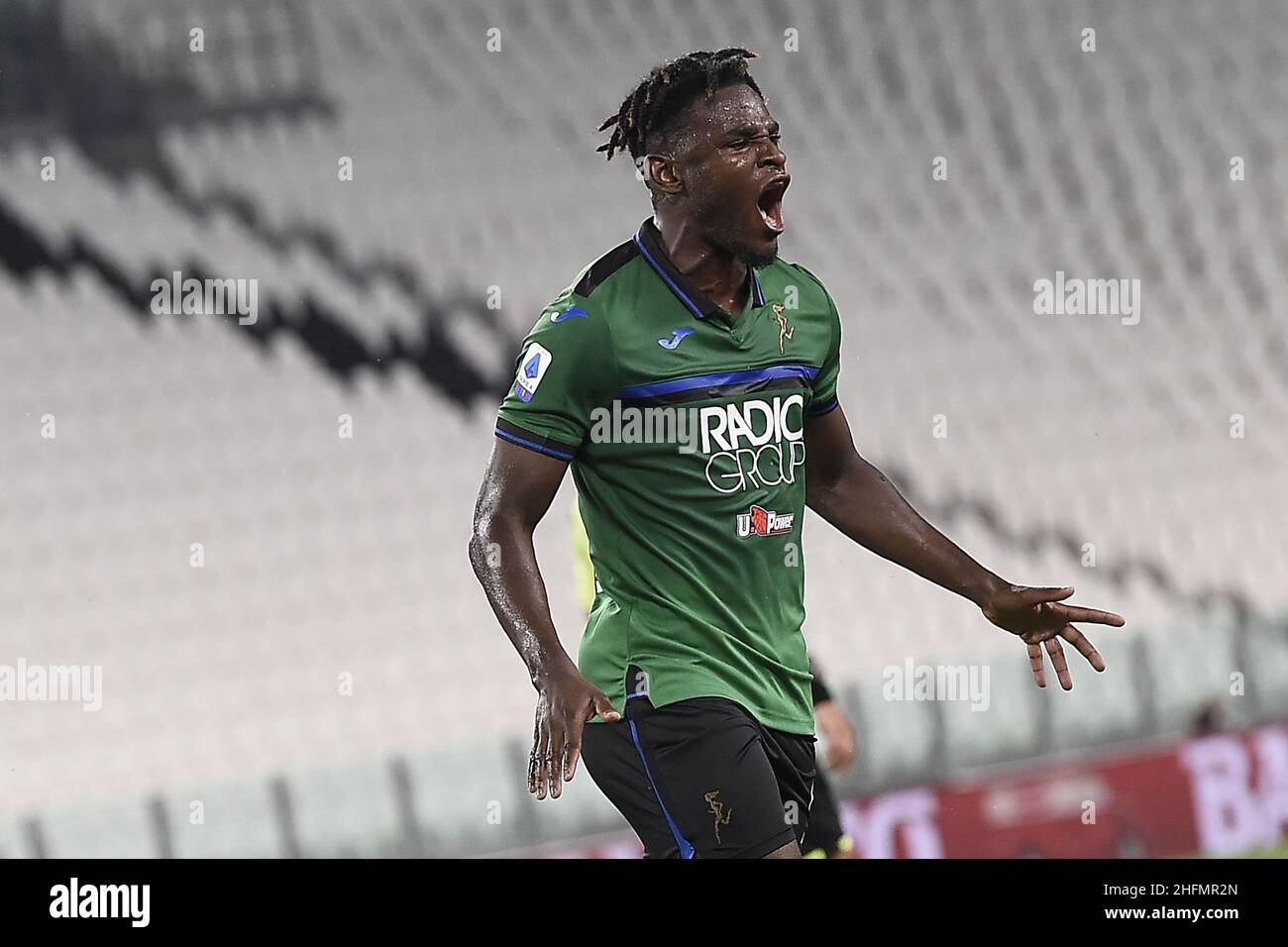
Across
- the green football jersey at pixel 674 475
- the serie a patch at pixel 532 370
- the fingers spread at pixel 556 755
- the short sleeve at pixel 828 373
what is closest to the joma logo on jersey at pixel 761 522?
the green football jersey at pixel 674 475

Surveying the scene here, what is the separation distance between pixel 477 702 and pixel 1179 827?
7.46 feet

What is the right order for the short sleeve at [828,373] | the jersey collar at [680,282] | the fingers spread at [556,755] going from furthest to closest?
1. the short sleeve at [828,373]
2. the jersey collar at [680,282]
3. the fingers spread at [556,755]

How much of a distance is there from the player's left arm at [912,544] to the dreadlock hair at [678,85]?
1.86ft

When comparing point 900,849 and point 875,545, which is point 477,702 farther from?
point 875,545

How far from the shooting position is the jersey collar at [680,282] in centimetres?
265

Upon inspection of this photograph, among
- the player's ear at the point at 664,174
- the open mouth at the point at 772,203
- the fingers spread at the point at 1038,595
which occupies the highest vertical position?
the player's ear at the point at 664,174

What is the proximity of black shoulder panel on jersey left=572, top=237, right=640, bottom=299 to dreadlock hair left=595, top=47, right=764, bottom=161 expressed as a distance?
0.57 feet

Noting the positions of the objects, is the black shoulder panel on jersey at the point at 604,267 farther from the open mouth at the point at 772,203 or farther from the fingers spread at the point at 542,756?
the fingers spread at the point at 542,756

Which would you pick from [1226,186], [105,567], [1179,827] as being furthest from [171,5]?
[1179,827]

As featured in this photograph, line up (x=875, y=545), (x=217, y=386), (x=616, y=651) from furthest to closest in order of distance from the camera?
(x=217, y=386), (x=875, y=545), (x=616, y=651)

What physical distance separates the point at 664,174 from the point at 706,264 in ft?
0.53

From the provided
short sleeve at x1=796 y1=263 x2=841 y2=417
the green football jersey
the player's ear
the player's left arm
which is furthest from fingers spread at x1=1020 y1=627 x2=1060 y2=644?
the player's ear

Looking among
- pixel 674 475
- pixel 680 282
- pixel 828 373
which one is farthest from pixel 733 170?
pixel 674 475

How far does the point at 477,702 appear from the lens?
545cm
